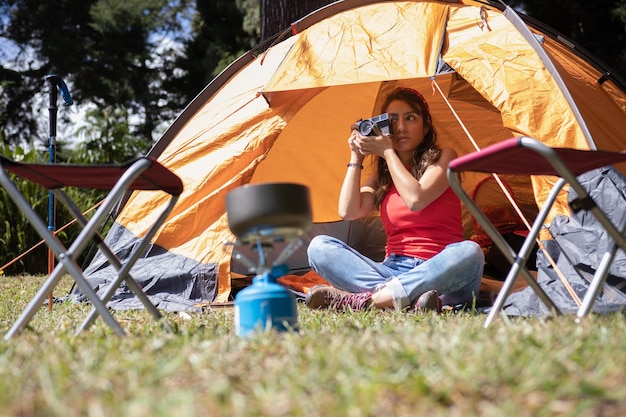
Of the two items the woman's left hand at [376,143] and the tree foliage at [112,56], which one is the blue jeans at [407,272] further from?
the tree foliage at [112,56]

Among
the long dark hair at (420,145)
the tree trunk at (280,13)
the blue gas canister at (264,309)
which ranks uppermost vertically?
the tree trunk at (280,13)

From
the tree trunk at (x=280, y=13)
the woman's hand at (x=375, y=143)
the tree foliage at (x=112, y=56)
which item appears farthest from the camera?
the tree foliage at (x=112, y=56)

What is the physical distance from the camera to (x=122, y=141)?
6906 mm

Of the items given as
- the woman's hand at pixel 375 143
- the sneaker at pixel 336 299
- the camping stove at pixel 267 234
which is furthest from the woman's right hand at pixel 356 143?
the camping stove at pixel 267 234

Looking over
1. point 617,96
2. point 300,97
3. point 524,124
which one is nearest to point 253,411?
point 524,124

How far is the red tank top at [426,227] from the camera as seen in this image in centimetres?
268

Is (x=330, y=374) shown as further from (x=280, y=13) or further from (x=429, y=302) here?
(x=280, y=13)

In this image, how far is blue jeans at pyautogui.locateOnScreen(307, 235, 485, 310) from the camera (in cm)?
246

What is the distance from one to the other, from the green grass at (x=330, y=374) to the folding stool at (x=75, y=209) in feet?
0.39

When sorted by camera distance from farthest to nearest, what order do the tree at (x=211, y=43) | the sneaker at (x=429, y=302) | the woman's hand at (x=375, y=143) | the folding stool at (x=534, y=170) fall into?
the tree at (x=211, y=43), the woman's hand at (x=375, y=143), the sneaker at (x=429, y=302), the folding stool at (x=534, y=170)

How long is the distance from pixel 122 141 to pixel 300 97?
4149mm

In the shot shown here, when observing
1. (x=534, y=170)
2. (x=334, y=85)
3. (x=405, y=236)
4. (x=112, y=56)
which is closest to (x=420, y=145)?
(x=405, y=236)

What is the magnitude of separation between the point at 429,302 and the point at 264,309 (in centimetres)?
97

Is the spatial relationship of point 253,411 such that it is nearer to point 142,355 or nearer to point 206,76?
point 142,355
